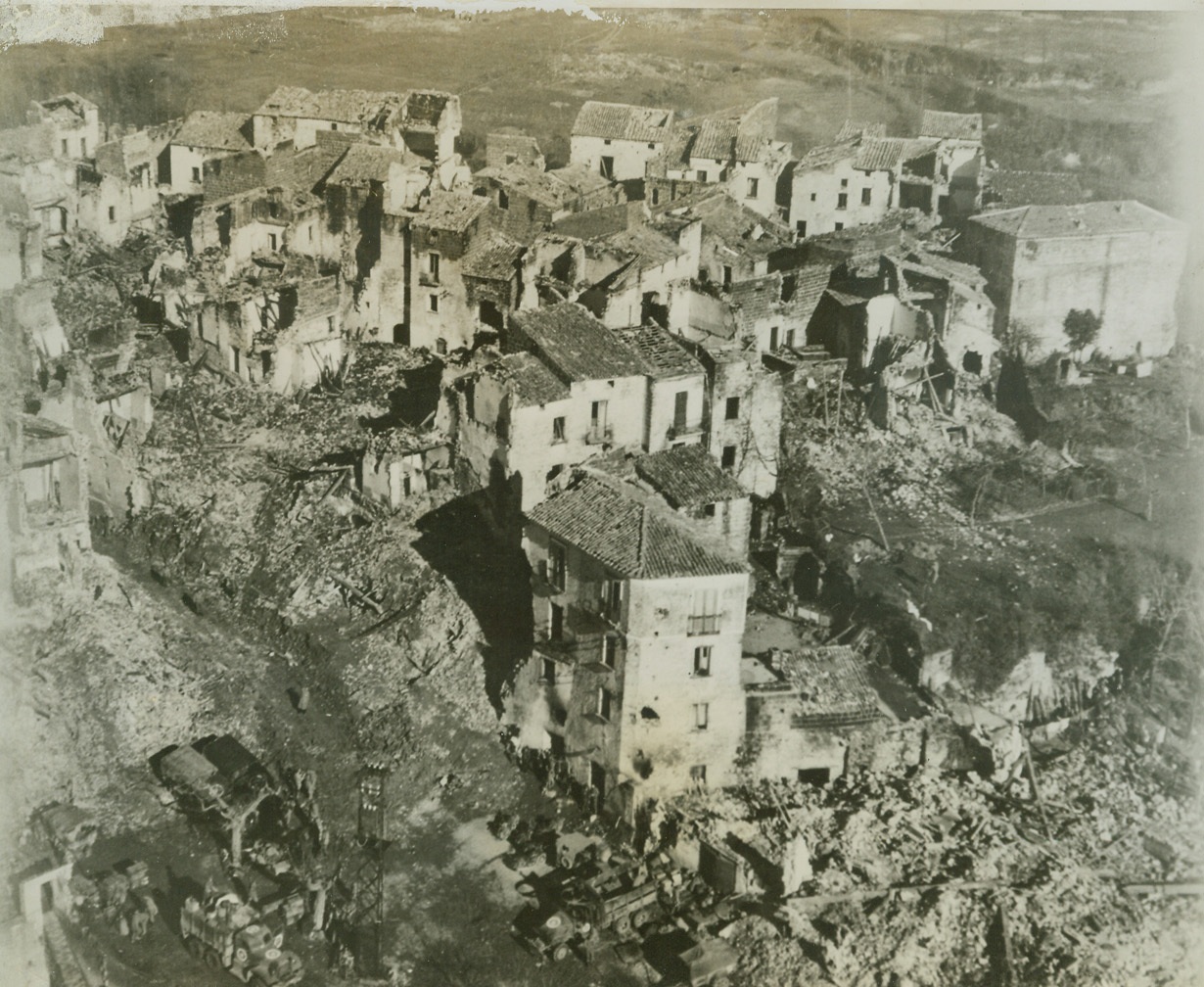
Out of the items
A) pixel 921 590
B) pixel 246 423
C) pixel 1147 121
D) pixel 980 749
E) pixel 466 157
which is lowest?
pixel 980 749

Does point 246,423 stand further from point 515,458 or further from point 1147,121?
point 1147,121

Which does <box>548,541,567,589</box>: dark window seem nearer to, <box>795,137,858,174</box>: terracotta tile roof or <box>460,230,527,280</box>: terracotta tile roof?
<box>460,230,527,280</box>: terracotta tile roof

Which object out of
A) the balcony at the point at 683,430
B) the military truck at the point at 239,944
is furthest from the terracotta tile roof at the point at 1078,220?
the military truck at the point at 239,944

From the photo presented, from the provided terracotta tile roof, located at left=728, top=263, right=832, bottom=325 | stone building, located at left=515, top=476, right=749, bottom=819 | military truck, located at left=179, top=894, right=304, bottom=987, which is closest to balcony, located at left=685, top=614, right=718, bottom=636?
stone building, located at left=515, top=476, right=749, bottom=819

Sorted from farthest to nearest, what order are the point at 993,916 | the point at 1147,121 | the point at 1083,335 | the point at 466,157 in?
the point at 466,157 → the point at 1083,335 → the point at 1147,121 → the point at 993,916

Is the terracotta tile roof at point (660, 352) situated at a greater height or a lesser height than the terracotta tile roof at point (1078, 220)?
lesser

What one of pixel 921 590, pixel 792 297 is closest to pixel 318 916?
pixel 921 590

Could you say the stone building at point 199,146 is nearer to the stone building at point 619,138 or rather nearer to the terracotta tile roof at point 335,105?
the terracotta tile roof at point 335,105
